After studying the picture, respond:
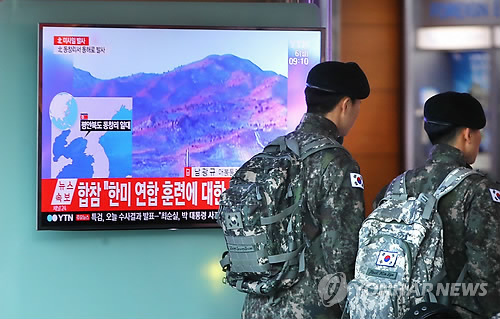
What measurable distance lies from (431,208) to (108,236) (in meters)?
2.33

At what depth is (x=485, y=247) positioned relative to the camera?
7.28ft

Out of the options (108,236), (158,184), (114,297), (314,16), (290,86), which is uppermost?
(314,16)

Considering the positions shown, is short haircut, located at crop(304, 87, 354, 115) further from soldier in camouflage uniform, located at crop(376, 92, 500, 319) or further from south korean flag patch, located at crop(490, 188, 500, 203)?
south korean flag patch, located at crop(490, 188, 500, 203)

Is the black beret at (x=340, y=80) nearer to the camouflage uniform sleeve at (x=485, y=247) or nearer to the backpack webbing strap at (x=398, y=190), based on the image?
the backpack webbing strap at (x=398, y=190)

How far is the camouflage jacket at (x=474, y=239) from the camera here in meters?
2.22

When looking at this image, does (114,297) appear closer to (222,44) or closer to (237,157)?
(237,157)

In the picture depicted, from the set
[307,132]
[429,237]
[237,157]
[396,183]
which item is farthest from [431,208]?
[237,157]

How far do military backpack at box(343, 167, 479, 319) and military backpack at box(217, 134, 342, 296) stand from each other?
318 mm

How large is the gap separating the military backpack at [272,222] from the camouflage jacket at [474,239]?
1.45 ft

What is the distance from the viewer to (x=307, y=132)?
8.68ft

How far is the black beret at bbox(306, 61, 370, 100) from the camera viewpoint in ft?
8.50

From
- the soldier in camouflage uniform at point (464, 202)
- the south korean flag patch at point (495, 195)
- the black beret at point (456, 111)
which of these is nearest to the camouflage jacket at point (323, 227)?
the soldier in camouflage uniform at point (464, 202)
